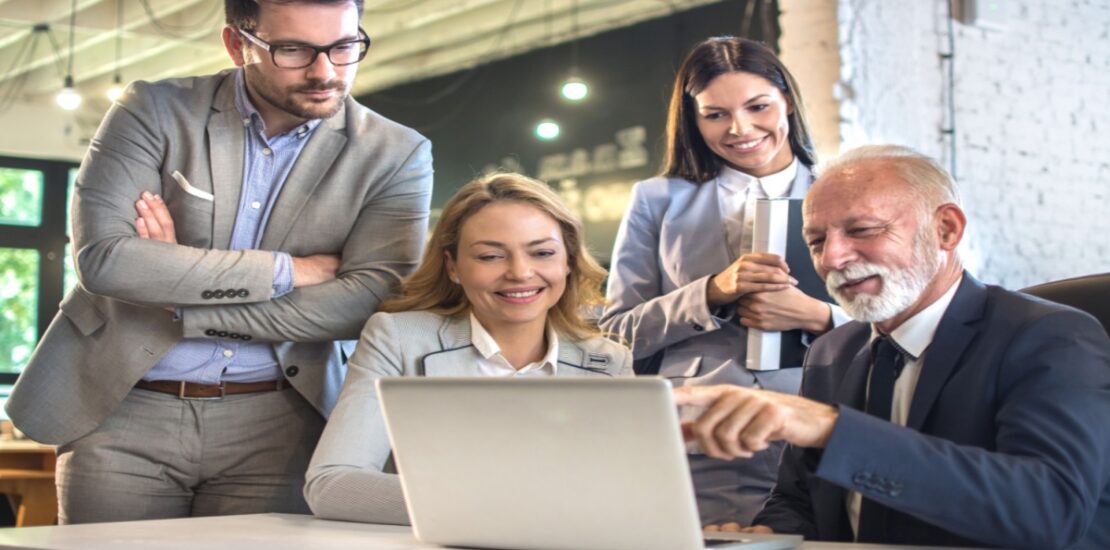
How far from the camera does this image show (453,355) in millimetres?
2092

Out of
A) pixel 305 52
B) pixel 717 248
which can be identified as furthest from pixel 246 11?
pixel 717 248

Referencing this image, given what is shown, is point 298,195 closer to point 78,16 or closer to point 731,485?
point 731,485

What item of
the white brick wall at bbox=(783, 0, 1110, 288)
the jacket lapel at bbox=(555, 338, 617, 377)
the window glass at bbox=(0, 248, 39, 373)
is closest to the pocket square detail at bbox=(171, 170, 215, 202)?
the jacket lapel at bbox=(555, 338, 617, 377)

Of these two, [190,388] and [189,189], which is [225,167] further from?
[190,388]

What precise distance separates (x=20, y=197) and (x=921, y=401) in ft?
34.8

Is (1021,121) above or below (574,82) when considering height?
below

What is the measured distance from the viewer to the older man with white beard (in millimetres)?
1374

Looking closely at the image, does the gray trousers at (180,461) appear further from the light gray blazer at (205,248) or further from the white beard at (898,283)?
the white beard at (898,283)

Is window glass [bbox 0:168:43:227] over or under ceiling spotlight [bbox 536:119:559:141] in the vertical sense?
under

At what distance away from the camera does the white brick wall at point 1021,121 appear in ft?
20.9

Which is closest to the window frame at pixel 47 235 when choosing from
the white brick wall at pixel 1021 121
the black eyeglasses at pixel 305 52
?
the white brick wall at pixel 1021 121

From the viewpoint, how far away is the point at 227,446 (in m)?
2.16

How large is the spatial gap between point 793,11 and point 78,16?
20.5 ft

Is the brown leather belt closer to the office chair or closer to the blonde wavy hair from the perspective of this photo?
the blonde wavy hair
